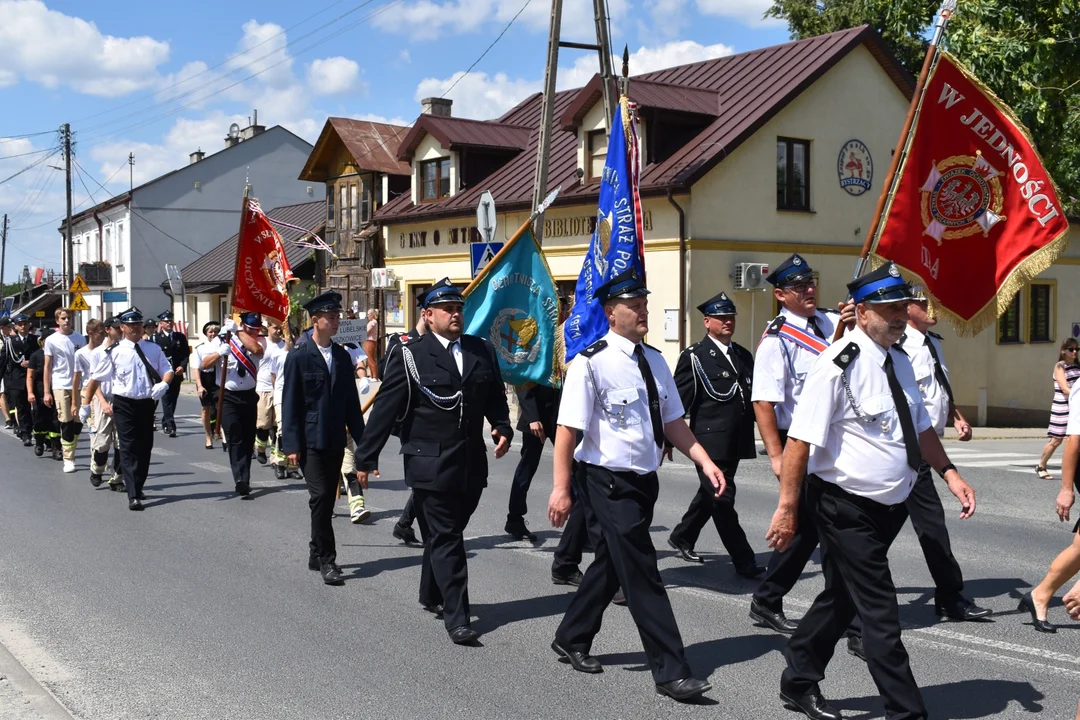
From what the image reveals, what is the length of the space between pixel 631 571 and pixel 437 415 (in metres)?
1.82

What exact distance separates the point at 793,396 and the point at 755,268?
17.3 m

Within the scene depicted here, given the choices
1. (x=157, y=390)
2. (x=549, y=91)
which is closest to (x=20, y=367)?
(x=157, y=390)

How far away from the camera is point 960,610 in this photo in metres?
6.80

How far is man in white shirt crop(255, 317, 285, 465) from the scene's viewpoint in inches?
539

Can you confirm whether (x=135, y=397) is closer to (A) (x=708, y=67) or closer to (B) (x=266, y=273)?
(B) (x=266, y=273)

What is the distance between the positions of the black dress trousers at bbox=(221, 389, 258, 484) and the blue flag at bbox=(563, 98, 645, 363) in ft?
14.4

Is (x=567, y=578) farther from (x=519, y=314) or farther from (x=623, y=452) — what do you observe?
(x=623, y=452)

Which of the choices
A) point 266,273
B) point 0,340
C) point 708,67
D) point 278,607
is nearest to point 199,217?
point 708,67

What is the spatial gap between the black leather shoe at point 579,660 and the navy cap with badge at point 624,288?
5.85 feet

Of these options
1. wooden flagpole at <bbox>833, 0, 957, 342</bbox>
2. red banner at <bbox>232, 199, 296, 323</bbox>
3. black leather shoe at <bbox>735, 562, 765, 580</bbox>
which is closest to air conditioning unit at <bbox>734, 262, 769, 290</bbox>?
red banner at <bbox>232, 199, 296, 323</bbox>

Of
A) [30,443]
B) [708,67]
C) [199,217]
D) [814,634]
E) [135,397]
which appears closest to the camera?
[814,634]

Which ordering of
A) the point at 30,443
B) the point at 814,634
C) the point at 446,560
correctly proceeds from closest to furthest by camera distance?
the point at 814,634, the point at 446,560, the point at 30,443

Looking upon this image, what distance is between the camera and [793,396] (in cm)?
686

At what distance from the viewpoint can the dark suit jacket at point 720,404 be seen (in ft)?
25.7
